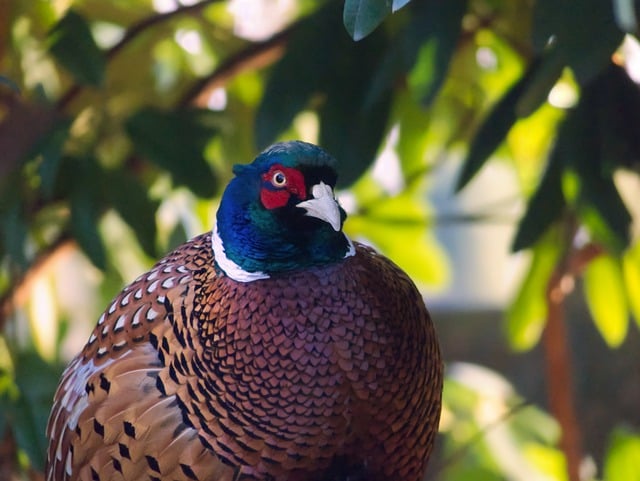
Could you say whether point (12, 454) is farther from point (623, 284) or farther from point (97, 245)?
point (623, 284)

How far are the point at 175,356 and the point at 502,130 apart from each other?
530mm

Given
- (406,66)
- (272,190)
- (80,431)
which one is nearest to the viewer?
(272,190)

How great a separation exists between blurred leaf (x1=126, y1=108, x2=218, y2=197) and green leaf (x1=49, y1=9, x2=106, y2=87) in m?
0.11

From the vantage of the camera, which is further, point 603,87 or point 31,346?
point 31,346

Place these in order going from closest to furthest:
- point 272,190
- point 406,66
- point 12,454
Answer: point 272,190 < point 406,66 < point 12,454

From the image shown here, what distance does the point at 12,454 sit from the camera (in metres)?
1.46

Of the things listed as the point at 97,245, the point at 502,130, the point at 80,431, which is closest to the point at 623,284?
the point at 502,130

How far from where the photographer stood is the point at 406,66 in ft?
4.09

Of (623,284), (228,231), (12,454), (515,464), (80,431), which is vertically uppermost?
(228,231)

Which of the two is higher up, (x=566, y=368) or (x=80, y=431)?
(x=80, y=431)

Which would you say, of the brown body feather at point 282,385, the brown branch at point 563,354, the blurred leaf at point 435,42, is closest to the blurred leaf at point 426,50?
the blurred leaf at point 435,42

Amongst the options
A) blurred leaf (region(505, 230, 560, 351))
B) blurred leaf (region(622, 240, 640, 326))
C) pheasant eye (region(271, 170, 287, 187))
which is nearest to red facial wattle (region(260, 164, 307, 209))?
pheasant eye (region(271, 170, 287, 187))

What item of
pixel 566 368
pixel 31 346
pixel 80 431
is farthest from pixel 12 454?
pixel 566 368

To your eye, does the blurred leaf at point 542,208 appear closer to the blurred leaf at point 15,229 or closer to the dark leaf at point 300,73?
the dark leaf at point 300,73
